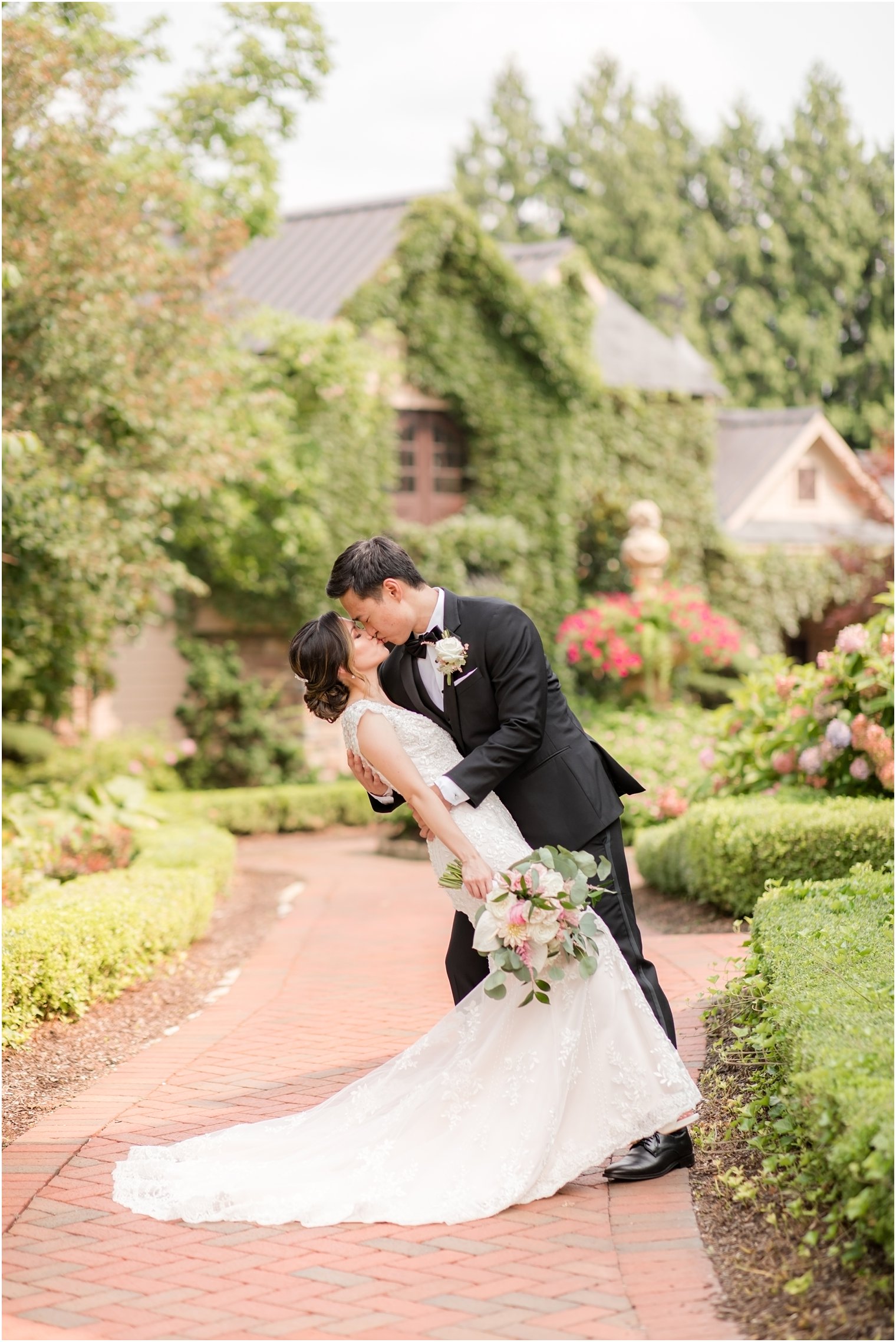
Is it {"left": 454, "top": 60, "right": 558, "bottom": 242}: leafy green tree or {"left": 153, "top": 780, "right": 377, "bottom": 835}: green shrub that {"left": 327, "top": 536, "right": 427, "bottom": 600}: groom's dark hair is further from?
{"left": 454, "top": 60, "right": 558, "bottom": 242}: leafy green tree

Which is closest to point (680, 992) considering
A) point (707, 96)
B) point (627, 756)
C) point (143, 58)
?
point (627, 756)

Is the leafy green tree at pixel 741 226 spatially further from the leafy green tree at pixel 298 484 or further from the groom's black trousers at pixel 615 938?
the groom's black trousers at pixel 615 938

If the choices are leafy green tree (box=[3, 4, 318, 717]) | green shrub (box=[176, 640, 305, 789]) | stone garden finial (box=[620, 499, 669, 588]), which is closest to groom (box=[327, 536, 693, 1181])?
leafy green tree (box=[3, 4, 318, 717])

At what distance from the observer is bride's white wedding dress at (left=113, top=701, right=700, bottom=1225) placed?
12.5 ft

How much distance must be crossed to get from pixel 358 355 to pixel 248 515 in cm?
219

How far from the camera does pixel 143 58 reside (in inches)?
461

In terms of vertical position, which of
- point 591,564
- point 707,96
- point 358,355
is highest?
point 707,96

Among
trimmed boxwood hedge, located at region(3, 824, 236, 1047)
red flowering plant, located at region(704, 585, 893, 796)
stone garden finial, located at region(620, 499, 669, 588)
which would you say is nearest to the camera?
trimmed boxwood hedge, located at region(3, 824, 236, 1047)

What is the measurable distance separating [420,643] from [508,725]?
17.1 inches

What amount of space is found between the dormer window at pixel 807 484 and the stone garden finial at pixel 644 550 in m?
9.79

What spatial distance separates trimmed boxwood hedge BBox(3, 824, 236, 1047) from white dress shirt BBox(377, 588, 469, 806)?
244 cm

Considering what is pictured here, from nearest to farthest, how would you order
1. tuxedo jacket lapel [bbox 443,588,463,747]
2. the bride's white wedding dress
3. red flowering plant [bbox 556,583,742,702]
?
the bride's white wedding dress
tuxedo jacket lapel [bbox 443,588,463,747]
red flowering plant [bbox 556,583,742,702]

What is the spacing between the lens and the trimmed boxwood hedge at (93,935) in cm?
605

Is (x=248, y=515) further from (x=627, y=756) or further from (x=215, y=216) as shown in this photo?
(x=627, y=756)
